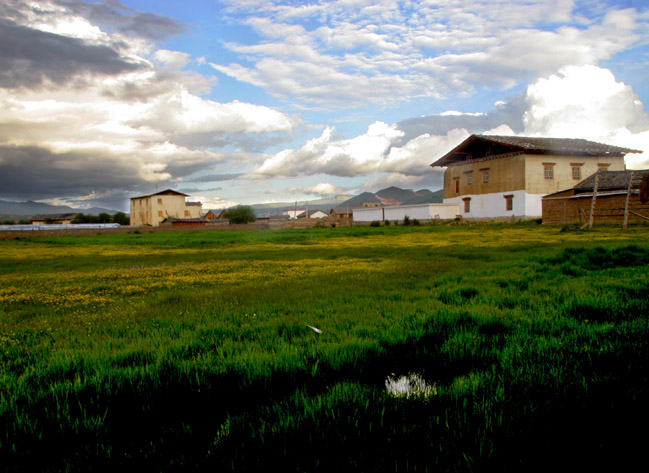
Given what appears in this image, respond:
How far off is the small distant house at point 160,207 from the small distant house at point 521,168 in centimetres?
8181

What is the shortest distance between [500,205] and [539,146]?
816 centimetres

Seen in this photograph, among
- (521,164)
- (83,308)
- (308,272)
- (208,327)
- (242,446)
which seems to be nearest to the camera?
(242,446)

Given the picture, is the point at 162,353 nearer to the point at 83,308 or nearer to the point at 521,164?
the point at 83,308

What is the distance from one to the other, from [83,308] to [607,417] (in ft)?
20.4

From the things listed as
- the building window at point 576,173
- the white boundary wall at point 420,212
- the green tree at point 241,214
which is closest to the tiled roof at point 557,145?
the building window at point 576,173

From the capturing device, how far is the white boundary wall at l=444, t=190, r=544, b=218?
4619 cm

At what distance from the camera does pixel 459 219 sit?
51.5 metres

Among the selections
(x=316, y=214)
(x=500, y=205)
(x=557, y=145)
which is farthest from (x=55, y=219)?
(x=557, y=145)

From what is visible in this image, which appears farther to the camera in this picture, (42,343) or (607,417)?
(42,343)

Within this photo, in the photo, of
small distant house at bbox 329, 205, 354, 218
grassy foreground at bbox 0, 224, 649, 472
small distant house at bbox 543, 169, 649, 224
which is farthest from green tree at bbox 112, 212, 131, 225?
grassy foreground at bbox 0, 224, 649, 472

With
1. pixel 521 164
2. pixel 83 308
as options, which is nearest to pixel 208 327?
pixel 83 308

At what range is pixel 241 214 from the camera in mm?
102188

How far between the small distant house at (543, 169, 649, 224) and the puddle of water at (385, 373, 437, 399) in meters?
33.2

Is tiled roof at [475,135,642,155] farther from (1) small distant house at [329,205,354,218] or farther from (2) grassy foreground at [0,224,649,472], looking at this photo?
(2) grassy foreground at [0,224,649,472]
